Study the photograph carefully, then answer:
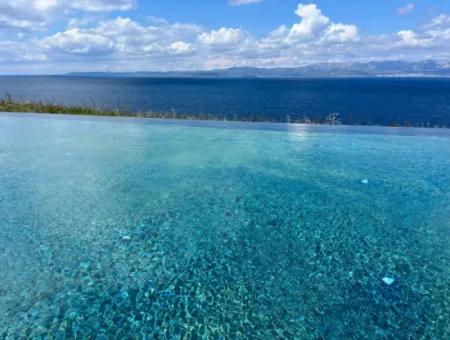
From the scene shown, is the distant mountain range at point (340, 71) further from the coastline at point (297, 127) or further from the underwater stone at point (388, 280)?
the underwater stone at point (388, 280)

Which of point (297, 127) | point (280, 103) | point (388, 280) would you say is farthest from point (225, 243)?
point (280, 103)

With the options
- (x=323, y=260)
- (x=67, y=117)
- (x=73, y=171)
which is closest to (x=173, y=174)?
(x=73, y=171)

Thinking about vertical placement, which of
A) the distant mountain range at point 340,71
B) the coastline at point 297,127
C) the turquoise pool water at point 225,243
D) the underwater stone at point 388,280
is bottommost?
the underwater stone at point 388,280

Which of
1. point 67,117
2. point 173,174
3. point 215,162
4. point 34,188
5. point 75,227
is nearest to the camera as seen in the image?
point 75,227

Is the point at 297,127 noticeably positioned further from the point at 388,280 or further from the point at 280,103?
the point at 280,103

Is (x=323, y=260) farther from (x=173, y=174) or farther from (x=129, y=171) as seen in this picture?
(x=129, y=171)

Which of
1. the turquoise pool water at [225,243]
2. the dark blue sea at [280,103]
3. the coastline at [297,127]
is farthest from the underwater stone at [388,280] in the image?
the dark blue sea at [280,103]
